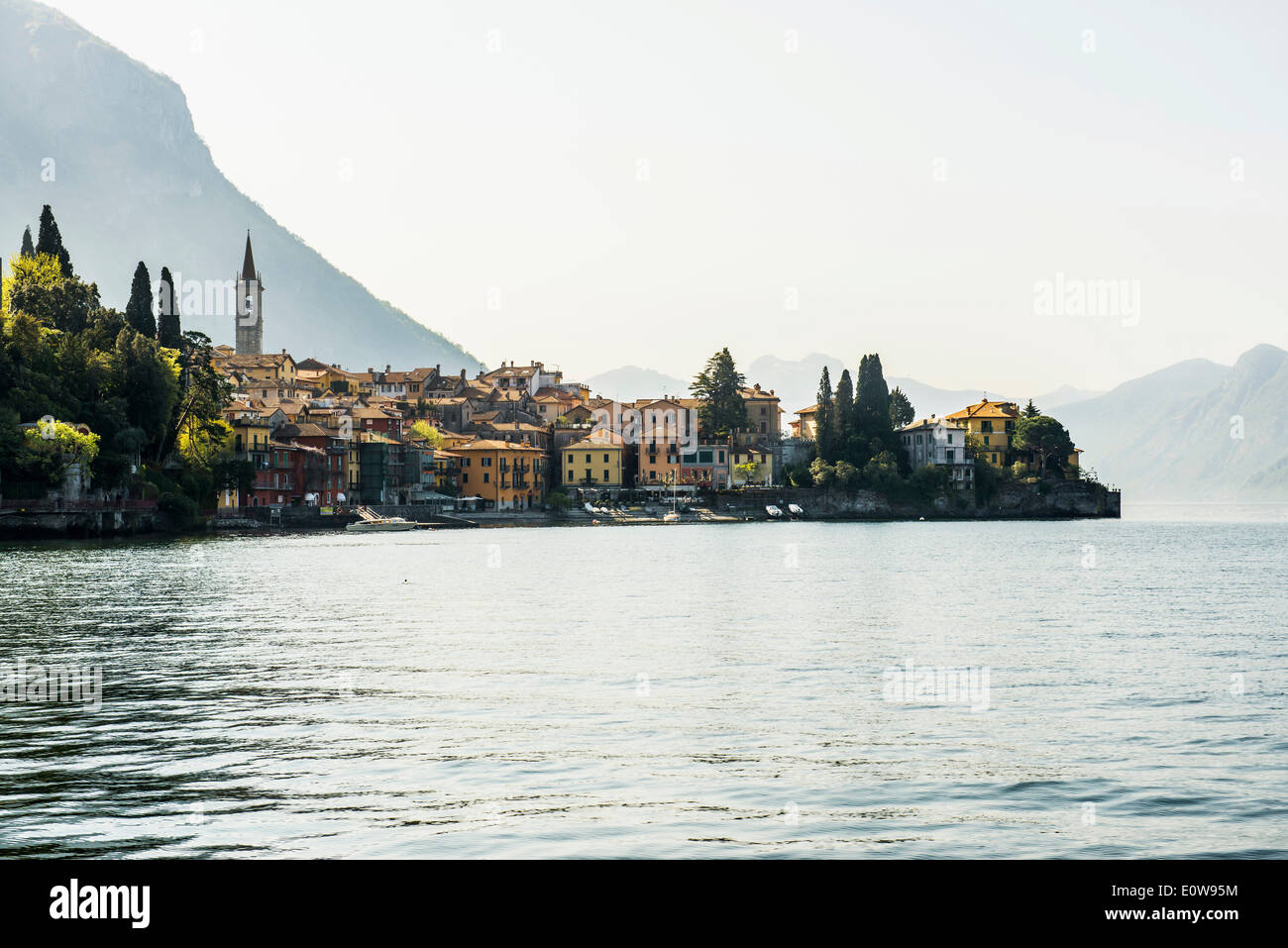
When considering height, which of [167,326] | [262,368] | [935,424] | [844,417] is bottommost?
[935,424]

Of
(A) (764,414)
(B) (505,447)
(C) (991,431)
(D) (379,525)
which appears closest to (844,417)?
(A) (764,414)

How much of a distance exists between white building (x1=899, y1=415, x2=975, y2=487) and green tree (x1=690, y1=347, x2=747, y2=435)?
24593mm

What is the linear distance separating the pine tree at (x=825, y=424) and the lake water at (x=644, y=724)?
118 metres

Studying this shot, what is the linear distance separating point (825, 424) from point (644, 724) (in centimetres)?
15279

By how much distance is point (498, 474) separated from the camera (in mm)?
155875

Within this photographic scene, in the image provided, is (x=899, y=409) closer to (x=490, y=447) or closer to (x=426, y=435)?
(x=490, y=447)

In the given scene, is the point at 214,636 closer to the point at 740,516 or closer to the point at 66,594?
the point at 66,594

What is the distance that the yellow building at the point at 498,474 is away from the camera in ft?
509

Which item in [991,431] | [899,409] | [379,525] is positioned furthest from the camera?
[899,409]

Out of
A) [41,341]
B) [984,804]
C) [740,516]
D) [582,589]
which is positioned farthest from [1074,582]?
[740,516]

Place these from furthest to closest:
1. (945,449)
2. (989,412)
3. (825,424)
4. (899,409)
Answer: (899,409) < (989,412) < (945,449) < (825,424)

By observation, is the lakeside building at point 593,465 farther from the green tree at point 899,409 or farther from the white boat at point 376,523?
the green tree at point 899,409

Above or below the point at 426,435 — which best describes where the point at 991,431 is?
above

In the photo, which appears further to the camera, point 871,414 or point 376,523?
point 871,414
